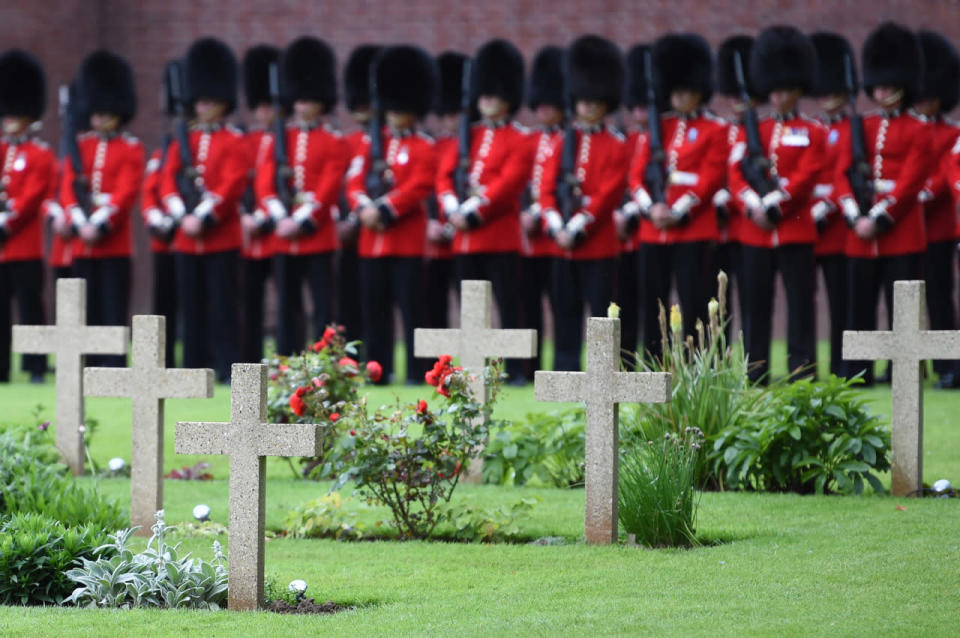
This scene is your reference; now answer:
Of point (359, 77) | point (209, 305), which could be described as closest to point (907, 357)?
point (209, 305)

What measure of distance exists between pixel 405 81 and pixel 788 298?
356 cm

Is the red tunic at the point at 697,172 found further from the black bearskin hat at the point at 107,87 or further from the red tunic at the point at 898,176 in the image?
the black bearskin hat at the point at 107,87

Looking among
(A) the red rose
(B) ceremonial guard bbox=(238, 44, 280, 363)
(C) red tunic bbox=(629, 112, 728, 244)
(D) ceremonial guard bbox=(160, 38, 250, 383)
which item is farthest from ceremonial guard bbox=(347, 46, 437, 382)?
(A) the red rose

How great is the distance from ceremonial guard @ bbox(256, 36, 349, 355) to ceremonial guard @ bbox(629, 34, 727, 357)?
2.34 meters

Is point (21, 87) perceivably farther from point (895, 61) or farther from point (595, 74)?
point (895, 61)

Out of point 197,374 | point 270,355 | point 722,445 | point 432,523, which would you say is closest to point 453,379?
point 432,523

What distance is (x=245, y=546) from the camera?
4.81 meters

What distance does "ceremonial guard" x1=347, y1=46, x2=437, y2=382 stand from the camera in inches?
474

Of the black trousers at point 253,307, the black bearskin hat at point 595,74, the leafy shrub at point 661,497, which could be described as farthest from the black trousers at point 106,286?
the leafy shrub at point 661,497

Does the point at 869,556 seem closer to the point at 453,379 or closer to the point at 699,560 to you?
the point at 699,560

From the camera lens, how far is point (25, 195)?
42.4 feet

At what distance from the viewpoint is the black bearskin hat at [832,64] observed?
38.0ft

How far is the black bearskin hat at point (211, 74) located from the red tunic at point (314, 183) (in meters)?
0.80

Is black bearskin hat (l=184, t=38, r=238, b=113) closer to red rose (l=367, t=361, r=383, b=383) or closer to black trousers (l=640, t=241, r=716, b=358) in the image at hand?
black trousers (l=640, t=241, r=716, b=358)
